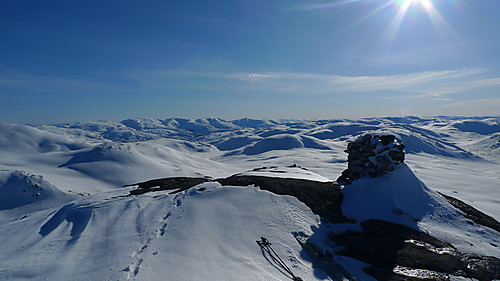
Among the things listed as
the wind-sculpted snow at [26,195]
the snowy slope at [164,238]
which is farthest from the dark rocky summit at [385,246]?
the wind-sculpted snow at [26,195]

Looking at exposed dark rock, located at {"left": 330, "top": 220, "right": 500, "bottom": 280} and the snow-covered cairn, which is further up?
the snow-covered cairn

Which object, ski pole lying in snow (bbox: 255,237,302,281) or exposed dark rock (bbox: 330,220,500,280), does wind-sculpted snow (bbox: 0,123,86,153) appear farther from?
exposed dark rock (bbox: 330,220,500,280)

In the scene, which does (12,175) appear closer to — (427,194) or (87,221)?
(87,221)

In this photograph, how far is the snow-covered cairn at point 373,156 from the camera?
22.7m

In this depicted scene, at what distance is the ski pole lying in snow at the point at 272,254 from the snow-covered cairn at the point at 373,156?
14.2 m

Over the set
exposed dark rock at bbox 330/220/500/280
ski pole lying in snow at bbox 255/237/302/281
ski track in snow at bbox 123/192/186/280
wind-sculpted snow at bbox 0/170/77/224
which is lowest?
wind-sculpted snow at bbox 0/170/77/224

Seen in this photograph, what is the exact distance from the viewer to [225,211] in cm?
1627

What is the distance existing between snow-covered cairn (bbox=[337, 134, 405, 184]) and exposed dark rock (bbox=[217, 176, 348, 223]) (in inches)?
120

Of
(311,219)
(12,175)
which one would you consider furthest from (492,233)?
(12,175)

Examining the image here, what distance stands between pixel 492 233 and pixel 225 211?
18731 millimetres

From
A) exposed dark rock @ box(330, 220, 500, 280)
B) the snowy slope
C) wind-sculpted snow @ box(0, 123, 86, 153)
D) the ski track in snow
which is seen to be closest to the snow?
exposed dark rock @ box(330, 220, 500, 280)

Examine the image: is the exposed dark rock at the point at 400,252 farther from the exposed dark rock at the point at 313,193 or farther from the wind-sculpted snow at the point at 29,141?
the wind-sculpted snow at the point at 29,141

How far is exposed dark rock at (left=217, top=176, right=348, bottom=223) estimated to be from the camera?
18.4 metres

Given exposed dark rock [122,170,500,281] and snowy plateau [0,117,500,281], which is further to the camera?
exposed dark rock [122,170,500,281]
